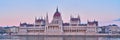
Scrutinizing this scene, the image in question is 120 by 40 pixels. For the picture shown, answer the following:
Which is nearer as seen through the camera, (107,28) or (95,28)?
(95,28)

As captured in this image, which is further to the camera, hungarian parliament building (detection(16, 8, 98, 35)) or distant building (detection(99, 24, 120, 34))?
distant building (detection(99, 24, 120, 34))

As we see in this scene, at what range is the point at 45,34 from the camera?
178 feet

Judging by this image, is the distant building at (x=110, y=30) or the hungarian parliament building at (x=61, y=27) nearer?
the hungarian parliament building at (x=61, y=27)

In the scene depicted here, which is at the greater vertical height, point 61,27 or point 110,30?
point 61,27

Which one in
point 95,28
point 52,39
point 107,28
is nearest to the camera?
point 52,39

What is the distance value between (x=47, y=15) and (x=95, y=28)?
735 centimetres

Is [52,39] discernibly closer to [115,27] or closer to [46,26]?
[46,26]

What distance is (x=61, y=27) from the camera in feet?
179

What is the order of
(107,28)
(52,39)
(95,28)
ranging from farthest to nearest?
(107,28) < (95,28) < (52,39)

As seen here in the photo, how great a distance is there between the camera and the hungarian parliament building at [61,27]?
54509mm

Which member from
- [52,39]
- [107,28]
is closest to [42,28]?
[52,39]

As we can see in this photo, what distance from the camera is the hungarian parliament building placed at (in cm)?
5451

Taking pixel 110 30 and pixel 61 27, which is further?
pixel 110 30

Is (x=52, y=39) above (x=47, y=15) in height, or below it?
below
